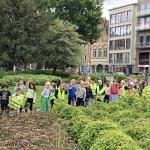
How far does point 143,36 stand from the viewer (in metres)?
71.2

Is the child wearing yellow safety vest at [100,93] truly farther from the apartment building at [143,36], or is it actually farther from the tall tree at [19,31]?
the apartment building at [143,36]

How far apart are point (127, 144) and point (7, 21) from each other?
3178 cm

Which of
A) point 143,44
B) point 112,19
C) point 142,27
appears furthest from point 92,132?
point 112,19

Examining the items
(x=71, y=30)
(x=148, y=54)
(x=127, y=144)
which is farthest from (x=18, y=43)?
(x=148, y=54)

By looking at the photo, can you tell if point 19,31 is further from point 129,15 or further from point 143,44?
point 129,15

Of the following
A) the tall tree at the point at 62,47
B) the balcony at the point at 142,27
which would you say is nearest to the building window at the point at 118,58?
the balcony at the point at 142,27

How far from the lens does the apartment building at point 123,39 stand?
73.2 metres

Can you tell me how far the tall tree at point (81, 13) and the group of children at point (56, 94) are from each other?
30.3m

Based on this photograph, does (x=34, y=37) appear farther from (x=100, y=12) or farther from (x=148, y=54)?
(x=148, y=54)

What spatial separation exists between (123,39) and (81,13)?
1105 inches

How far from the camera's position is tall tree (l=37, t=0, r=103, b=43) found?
48.1 m

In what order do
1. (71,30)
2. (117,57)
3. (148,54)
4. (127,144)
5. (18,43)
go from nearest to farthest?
(127,144) → (18,43) → (71,30) → (148,54) → (117,57)

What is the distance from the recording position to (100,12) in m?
50.3

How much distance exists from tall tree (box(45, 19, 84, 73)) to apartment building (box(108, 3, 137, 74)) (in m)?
33.4
